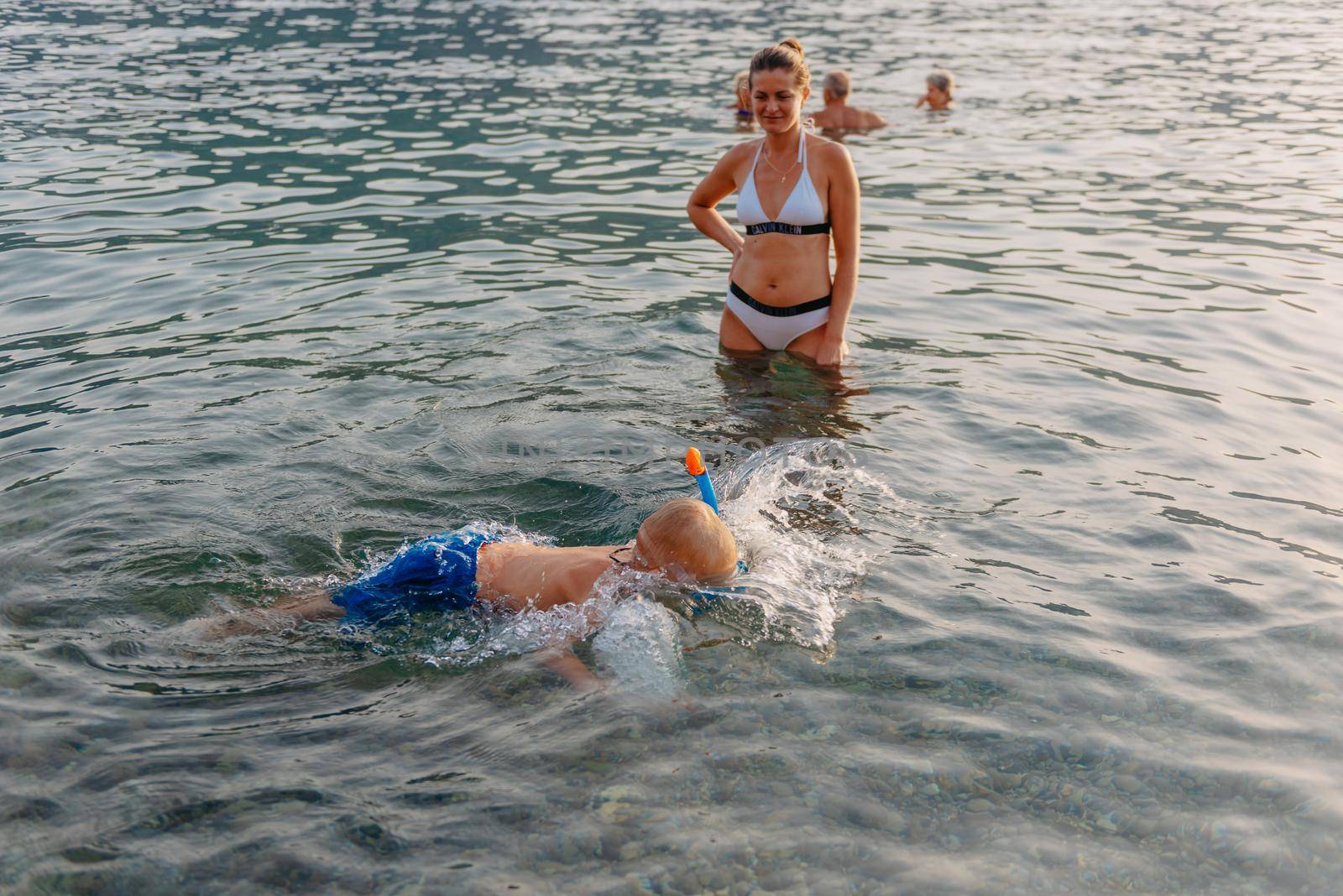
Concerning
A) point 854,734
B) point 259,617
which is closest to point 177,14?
point 259,617

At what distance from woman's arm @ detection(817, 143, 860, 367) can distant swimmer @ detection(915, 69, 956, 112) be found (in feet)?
35.4

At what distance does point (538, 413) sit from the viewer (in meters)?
7.49

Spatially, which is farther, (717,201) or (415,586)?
(717,201)

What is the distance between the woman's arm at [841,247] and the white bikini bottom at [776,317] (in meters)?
0.14

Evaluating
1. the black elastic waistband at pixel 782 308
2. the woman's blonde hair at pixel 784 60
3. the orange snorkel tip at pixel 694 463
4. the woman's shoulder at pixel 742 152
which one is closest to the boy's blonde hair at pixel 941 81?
the woman's shoulder at pixel 742 152

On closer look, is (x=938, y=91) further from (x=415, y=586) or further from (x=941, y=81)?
(x=415, y=586)

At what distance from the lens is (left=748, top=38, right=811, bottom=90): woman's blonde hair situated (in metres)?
6.82

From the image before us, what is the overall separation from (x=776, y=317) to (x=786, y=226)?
25.6 inches

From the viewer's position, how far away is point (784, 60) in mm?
6844

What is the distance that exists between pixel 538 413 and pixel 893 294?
4046mm

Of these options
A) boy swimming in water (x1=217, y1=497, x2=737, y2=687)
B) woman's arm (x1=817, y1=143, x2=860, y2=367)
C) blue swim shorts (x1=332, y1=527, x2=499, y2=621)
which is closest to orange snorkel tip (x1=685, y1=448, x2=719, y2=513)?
boy swimming in water (x1=217, y1=497, x2=737, y2=687)

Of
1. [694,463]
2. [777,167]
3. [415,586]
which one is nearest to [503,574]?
[415,586]

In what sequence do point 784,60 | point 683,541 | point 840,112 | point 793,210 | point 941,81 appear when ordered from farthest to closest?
1. point 941,81
2. point 840,112
3. point 793,210
4. point 784,60
5. point 683,541

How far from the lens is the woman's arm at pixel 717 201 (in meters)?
7.84
